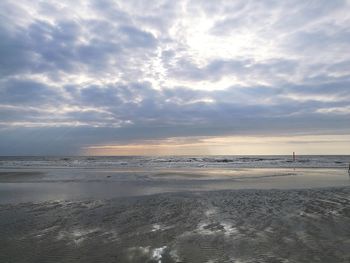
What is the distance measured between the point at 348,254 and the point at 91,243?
576 centimetres

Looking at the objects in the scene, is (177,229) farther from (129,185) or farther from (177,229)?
(129,185)

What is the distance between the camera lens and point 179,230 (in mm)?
9141

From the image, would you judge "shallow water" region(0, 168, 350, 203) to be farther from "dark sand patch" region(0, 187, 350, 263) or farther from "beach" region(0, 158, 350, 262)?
"dark sand patch" region(0, 187, 350, 263)

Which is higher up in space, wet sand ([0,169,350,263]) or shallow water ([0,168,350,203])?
shallow water ([0,168,350,203])

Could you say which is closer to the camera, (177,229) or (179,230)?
(179,230)

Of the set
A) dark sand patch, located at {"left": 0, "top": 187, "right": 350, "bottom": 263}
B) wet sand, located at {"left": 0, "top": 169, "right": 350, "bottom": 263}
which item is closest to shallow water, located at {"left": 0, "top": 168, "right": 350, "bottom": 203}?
wet sand, located at {"left": 0, "top": 169, "right": 350, "bottom": 263}

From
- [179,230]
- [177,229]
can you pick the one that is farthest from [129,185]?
[179,230]

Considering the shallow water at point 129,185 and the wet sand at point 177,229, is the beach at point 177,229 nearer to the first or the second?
the wet sand at point 177,229

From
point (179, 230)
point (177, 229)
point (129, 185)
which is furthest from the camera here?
point (129, 185)

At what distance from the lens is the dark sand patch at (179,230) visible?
271 inches

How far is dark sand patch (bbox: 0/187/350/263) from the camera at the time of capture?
271 inches

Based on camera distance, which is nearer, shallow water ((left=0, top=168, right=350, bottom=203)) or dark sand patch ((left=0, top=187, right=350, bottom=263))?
dark sand patch ((left=0, top=187, right=350, bottom=263))

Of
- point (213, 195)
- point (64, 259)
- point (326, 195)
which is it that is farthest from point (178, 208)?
point (326, 195)

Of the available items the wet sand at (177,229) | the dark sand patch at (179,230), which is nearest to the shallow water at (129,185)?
the wet sand at (177,229)
